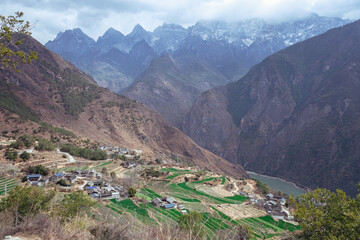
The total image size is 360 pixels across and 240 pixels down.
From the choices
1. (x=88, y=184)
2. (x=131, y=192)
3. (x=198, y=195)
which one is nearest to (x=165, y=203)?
(x=131, y=192)

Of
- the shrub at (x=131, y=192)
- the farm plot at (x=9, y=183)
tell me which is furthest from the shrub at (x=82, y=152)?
the shrub at (x=131, y=192)

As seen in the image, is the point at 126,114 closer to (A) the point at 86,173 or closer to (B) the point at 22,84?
(B) the point at 22,84

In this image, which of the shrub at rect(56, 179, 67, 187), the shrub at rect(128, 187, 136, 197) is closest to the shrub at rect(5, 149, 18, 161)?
the shrub at rect(56, 179, 67, 187)

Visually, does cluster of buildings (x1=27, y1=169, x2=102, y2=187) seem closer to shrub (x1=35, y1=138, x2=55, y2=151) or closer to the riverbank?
shrub (x1=35, y1=138, x2=55, y2=151)

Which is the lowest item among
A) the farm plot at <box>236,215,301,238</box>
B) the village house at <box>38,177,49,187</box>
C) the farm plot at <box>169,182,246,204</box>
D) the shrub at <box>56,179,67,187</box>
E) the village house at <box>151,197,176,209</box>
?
the farm plot at <box>169,182,246,204</box>

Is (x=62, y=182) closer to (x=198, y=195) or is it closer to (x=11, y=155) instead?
(x=11, y=155)

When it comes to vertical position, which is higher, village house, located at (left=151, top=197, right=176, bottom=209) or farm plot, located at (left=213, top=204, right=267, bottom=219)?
village house, located at (left=151, top=197, right=176, bottom=209)
